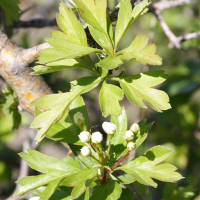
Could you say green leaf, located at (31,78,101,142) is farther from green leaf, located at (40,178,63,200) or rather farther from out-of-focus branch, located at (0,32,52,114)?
out-of-focus branch, located at (0,32,52,114)

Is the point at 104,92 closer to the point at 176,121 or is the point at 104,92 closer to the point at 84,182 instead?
the point at 84,182

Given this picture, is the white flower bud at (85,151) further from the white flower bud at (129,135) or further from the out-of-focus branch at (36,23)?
the out-of-focus branch at (36,23)

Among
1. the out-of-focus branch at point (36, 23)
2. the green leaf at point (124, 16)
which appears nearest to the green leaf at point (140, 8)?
the green leaf at point (124, 16)

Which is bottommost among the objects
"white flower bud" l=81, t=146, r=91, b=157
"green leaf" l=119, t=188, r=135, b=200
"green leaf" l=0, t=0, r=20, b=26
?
"green leaf" l=119, t=188, r=135, b=200

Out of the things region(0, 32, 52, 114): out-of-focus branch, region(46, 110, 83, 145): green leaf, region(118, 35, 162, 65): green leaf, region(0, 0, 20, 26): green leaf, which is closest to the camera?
region(118, 35, 162, 65): green leaf

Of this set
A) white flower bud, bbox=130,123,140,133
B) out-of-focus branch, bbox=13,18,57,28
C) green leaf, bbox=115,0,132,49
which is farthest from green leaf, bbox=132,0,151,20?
out-of-focus branch, bbox=13,18,57,28
